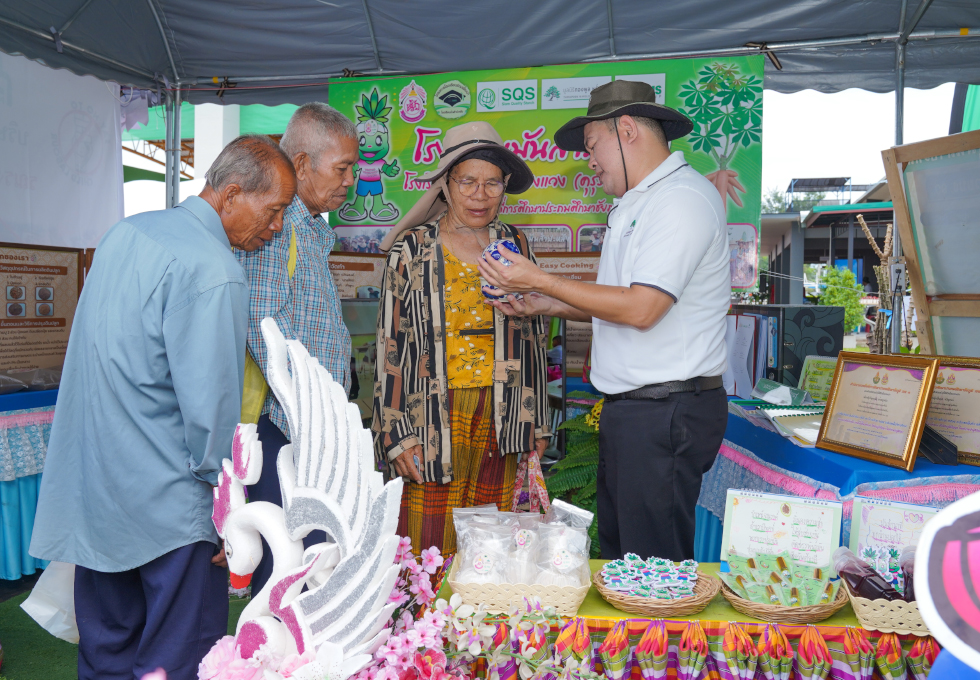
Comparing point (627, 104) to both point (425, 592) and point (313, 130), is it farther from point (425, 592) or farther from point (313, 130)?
point (425, 592)

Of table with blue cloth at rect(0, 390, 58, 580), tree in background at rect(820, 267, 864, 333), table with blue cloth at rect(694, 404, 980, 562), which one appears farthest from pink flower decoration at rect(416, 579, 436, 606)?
tree in background at rect(820, 267, 864, 333)

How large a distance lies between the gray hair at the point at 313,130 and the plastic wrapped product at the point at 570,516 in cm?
126

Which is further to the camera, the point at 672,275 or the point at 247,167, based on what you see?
the point at 672,275

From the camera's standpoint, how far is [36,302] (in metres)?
3.24

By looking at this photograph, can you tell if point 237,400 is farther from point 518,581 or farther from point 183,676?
point 518,581

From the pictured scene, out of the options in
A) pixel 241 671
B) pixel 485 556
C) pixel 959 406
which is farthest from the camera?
pixel 959 406

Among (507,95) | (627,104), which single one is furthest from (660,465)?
(507,95)

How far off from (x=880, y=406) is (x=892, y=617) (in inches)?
32.4

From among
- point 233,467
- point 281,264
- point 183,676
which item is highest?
point 281,264

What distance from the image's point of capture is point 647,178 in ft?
6.02


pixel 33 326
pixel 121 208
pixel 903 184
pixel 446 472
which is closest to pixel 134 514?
pixel 446 472

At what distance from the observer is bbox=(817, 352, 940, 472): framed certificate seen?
5.87ft

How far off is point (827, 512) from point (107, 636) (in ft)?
5.03

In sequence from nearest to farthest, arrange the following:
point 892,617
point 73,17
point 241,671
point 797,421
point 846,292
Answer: point 241,671
point 892,617
point 797,421
point 73,17
point 846,292
